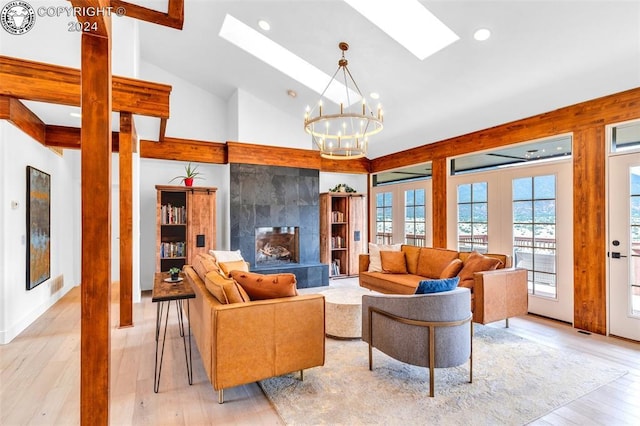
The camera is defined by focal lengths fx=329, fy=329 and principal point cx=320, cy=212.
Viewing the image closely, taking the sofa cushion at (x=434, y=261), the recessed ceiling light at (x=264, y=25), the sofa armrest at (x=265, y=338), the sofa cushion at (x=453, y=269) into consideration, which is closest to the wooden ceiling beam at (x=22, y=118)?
the recessed ceiling light at (x=264, y=25)

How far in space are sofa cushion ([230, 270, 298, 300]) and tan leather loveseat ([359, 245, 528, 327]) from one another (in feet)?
7.55

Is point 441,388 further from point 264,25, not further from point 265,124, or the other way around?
point 265,124

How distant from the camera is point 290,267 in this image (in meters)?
6.38

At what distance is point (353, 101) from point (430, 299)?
4075 millimetres

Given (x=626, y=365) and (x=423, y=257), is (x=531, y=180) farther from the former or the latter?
(x=626, y=365)

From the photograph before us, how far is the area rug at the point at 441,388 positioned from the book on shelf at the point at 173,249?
3.82m

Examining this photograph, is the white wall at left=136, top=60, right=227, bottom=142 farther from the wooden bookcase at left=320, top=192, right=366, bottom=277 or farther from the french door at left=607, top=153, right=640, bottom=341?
the french door at left=607, top=153, right=640, bottom=341

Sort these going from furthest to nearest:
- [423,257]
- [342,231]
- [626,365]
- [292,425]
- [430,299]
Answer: [342,231] → [423,257] → [626,365] → [430,299] → [292,425]

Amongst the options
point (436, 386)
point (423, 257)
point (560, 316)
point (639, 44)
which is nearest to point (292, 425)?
point (436, 386)

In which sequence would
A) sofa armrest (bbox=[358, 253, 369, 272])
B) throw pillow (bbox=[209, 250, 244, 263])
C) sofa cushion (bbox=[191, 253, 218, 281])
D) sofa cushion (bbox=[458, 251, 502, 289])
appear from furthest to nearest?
sofa armrest (bbox=[358, 253, 369, 272])
throw pillow (bbox=[209, 250, 244, 263])
sofa cushion (bbox=[458, 251, 502, 289])
sofa cushion (bbox=[191, 253, 218, 281])

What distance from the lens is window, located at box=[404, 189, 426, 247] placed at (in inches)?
256

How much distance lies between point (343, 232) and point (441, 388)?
496 cm

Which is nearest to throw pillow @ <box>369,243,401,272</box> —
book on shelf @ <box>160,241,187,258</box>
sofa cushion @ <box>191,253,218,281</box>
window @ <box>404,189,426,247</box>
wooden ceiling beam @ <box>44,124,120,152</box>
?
window @ <box>404,189,426,247</box>

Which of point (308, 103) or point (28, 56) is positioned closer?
point (28, 56)
